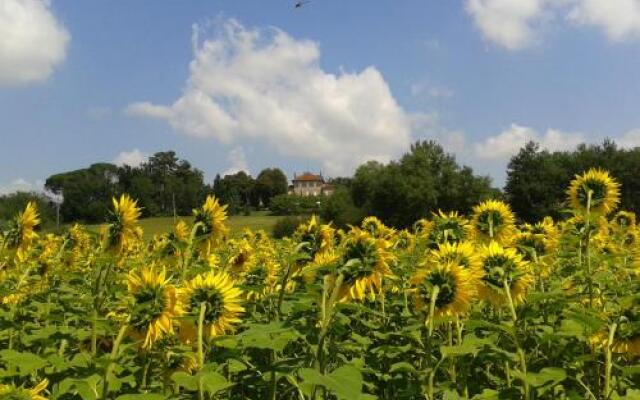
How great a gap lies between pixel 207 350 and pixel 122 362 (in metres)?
0.59

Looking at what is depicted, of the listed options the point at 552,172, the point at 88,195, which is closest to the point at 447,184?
the point at 552,172

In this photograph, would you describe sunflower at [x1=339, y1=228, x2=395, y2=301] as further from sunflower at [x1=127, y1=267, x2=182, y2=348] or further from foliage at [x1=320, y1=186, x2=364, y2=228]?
foliage at [x1=320, y1=186, x2=364, y2=228]

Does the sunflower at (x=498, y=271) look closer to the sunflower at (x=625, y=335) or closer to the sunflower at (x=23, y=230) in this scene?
the sunflower at (x=625, y=335)

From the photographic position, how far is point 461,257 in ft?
10.7

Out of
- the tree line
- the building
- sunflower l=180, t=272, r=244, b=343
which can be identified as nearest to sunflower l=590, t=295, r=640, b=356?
sunflower l=180, t=272, r=244, b=343

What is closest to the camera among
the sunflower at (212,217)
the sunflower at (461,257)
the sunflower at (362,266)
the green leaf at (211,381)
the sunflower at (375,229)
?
the green leaf at (211,381)

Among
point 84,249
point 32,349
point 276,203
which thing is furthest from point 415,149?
point 32,349

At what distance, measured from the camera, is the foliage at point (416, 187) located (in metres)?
56.4

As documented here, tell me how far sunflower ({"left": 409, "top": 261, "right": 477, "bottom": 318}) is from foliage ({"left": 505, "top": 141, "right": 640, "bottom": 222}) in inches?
1917

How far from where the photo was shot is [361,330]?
14.8 ft

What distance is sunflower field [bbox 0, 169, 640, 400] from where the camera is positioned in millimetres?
2561

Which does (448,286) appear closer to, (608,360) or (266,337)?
(608,360)

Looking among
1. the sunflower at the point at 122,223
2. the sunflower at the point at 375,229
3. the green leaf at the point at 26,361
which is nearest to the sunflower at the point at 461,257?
the sunflower at the point at 122,223

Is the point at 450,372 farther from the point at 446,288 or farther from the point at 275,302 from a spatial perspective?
the point at 275,302
